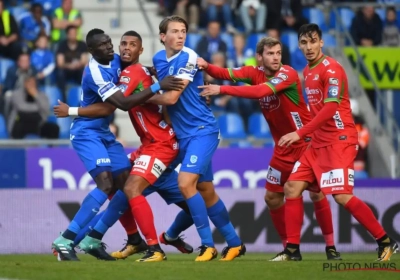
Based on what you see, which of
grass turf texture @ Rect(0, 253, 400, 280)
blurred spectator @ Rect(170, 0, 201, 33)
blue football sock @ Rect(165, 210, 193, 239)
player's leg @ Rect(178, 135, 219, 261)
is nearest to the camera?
grass turf texture @ Rect(0, 253, 400, 280)

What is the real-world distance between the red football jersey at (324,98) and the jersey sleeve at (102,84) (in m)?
1.97

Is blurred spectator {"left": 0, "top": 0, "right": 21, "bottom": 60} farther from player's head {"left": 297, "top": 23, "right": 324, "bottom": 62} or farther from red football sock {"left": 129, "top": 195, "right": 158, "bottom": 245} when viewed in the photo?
player's head {"left": 297, "top": 23, "right": 324, "bottom": 62}

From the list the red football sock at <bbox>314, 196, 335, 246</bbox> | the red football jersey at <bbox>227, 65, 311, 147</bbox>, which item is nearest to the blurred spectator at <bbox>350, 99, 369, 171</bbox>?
the red football sock at <bbox>314, 196, 335, 246</bbox>

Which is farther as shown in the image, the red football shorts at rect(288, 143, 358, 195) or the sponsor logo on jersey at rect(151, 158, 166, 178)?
the sponsor logo on jersey at rect(151, 158, 166, 178)

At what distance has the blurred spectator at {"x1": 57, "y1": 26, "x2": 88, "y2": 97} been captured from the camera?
57.5ft

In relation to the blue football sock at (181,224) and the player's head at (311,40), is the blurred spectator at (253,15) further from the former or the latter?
the player's head at (311,40)

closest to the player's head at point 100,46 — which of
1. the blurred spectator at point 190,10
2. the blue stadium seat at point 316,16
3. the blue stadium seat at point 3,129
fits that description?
the blue stadium seat at point 3,129

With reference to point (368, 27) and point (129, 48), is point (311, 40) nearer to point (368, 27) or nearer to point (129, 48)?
point (129, 48)

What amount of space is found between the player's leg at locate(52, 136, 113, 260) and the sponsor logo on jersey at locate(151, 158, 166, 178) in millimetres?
491

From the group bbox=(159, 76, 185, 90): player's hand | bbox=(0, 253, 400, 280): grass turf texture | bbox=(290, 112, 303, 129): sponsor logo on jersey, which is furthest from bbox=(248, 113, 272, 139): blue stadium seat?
bbox=(0, 253, 400, 280): grass turf texture

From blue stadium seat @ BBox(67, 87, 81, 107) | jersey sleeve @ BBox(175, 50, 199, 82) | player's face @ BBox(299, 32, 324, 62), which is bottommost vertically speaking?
blue stadium seat @ BBox(67, 87, 81, 107)

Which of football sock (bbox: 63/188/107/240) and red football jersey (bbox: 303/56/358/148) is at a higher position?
red football jersey (bbox: 303/56/358/148)

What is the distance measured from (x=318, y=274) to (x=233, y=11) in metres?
10.9

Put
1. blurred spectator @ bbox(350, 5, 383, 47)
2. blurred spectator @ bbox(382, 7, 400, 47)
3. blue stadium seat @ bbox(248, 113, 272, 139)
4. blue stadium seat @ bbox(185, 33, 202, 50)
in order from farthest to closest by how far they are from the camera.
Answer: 1. blurred spectator @ bbox(382, 7, 400, 47)
2. blurred spectator @ bbox(350, 5, 383, 47)
3. blue stadium seat @ bbox(185, 33, 202, 50)
4. blue stadium seat @ bbox(248, 113, 272, 139)
